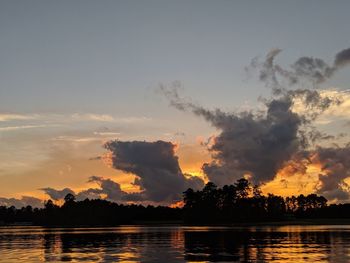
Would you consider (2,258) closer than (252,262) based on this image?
No

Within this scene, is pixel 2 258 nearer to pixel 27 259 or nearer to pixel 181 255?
pixel 27 259

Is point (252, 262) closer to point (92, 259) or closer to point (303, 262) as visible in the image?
point (303, 262)

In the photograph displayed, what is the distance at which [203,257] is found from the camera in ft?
183

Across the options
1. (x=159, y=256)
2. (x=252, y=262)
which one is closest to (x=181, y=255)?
(x=159, y=256)

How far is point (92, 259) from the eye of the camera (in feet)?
182

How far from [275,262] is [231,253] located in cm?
1156

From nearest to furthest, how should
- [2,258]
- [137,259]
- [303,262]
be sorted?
1. [303,262]
2. [137,259]
3. [2,258]

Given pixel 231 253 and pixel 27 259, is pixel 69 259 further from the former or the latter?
pixel 231 253

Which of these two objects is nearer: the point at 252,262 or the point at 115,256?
the point at 252,262

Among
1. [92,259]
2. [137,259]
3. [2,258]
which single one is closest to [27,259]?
[2,258]

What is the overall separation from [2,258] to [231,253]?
2509 centimetres

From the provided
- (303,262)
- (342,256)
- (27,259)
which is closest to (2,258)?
(27,259)

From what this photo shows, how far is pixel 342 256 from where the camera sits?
54.6 meters

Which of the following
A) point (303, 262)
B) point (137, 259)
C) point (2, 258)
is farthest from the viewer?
point (2, 258)
